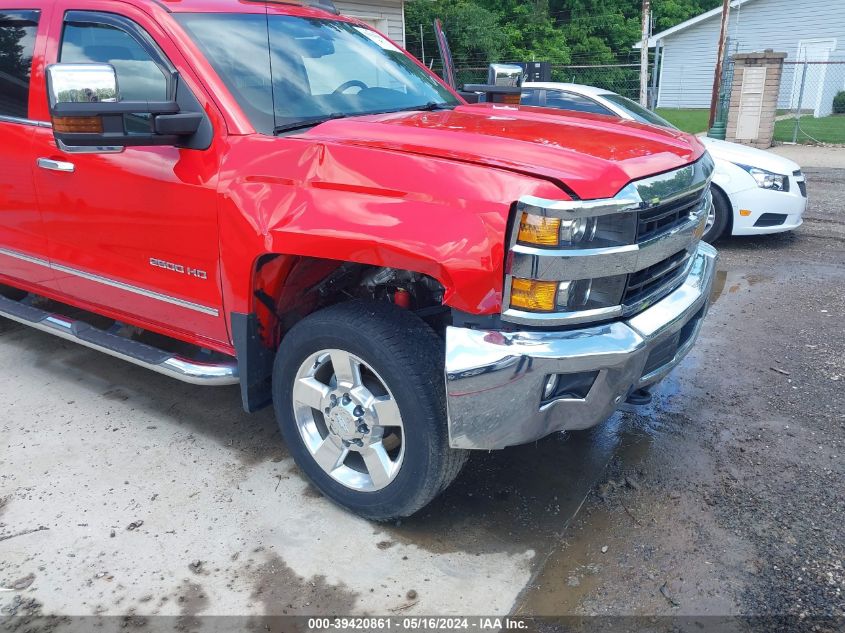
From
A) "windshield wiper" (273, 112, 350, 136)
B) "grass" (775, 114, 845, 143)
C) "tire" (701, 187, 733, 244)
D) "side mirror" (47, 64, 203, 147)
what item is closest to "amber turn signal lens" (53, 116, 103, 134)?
"side mirror" (47, 64, 203, 147)

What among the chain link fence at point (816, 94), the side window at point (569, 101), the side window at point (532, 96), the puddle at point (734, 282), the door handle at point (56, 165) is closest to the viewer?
the door handle at point (56, 165)

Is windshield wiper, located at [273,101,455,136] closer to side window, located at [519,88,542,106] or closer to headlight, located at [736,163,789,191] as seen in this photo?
side window, located at [519,88,542,106]

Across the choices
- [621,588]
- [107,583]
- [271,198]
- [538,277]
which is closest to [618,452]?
[621,588]

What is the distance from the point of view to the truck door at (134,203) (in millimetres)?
2980

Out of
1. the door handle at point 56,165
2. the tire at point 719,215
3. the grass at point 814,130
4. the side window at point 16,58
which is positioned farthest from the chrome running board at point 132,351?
the grass at point 814,130

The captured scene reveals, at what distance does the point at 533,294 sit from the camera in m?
2.35

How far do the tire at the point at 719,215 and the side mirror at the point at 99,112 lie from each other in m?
5.56

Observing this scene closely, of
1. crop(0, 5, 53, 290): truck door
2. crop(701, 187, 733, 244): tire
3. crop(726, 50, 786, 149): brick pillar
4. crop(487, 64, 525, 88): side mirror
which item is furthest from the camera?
crop(726, 50, 786, 149): brick pillar

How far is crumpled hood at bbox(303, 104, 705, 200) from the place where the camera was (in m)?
2.41

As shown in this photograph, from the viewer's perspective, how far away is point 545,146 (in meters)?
2.61

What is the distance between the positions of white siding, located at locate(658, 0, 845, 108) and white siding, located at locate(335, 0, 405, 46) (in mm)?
12148

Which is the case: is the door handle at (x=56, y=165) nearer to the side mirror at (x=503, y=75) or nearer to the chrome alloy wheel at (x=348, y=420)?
the chrome alloy wheel at (x=348, y=420)

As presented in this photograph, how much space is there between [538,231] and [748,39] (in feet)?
96.9

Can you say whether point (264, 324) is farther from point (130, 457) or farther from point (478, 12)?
point (478, 12)
